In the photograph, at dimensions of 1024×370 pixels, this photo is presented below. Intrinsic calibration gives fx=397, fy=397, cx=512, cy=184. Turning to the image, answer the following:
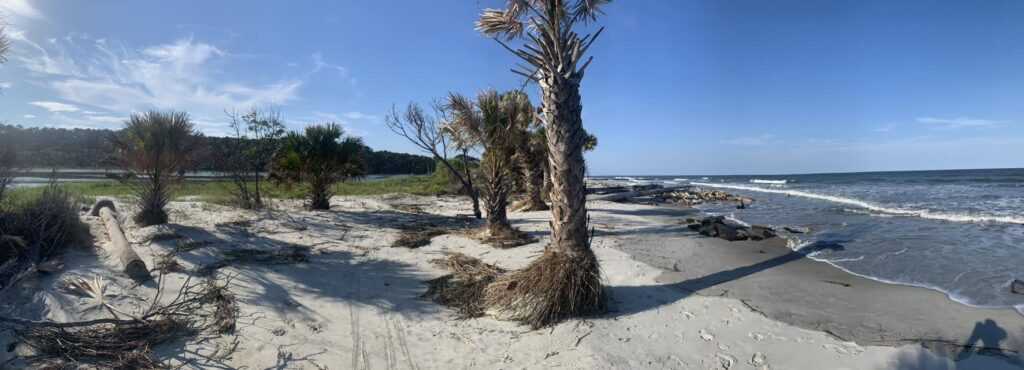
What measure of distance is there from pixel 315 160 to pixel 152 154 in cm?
491

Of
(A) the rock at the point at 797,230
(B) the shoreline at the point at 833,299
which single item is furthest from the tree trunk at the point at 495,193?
(A) the rock at the point at 797,230

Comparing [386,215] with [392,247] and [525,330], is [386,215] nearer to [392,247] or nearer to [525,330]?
[392,247]

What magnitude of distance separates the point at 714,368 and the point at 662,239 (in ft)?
23.6

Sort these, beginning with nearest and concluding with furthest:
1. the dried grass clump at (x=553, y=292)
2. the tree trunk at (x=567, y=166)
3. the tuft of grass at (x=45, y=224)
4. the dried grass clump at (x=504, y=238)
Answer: the dried grass clump at (x=553, y=292) → the tree trunk at (x=567, y=166) → the tuft of grass at (x=45, y=224) → the dried grass clump at (x=504, y=238)

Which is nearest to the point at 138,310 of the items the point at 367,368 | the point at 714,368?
the point at 367,368

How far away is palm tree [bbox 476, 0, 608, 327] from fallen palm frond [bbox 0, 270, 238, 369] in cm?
317

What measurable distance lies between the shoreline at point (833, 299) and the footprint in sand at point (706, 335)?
110 cm

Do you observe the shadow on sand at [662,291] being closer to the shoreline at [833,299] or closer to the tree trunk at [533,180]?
the shoreline at [833,299]

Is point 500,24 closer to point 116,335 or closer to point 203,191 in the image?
point 116,335

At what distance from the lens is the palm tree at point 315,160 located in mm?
13930

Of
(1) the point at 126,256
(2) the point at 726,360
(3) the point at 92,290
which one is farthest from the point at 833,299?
(1) the point at 126,256

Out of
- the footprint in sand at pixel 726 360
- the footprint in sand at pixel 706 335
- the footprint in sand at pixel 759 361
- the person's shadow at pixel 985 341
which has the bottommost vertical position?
the person's shadow at pixel 985 341

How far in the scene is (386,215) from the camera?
13289mm

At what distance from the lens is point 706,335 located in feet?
13.5
